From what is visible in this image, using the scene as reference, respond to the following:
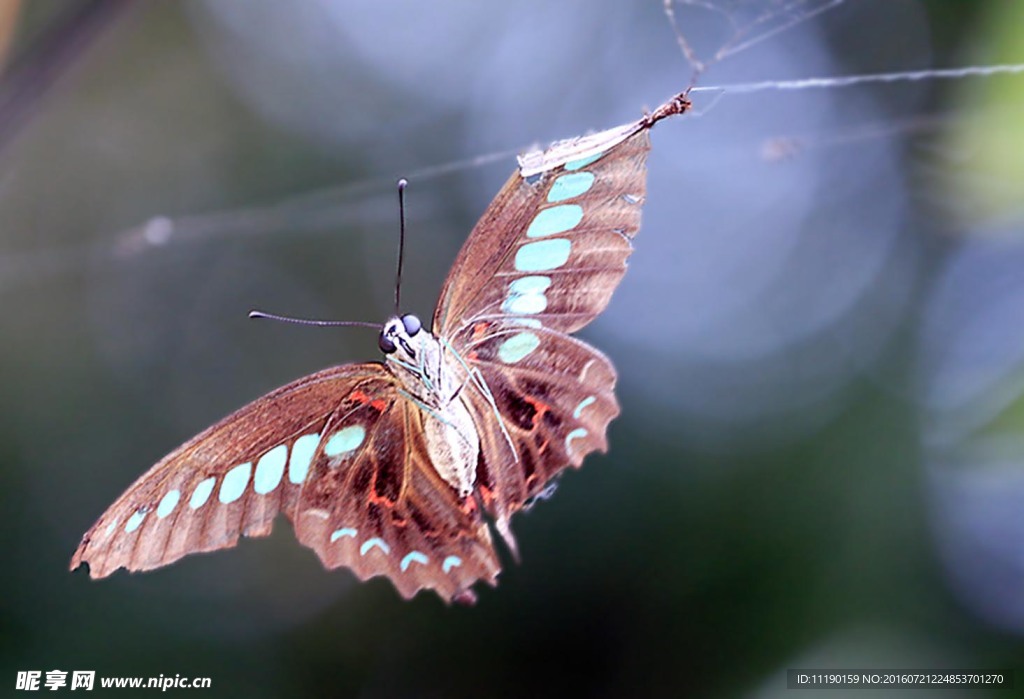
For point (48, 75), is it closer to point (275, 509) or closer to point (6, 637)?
point (275, 509)

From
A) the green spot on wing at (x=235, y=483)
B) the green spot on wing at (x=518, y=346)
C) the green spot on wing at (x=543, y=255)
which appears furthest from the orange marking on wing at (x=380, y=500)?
the green spot on wing at (x=543, y=255)

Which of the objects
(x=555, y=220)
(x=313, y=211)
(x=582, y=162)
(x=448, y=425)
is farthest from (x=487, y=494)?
(x=313, y=211)

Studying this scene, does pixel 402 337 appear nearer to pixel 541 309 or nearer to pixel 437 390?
pixel 437 390

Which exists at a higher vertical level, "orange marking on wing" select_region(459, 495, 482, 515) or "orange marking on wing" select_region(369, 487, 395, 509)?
"orange marking on wing" select_region(369, 487, 395, 509)

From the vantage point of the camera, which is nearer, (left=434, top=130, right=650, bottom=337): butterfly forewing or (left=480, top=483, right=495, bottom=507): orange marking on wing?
(left=434, top=130, right=650, bottom=337): butterfly forewing

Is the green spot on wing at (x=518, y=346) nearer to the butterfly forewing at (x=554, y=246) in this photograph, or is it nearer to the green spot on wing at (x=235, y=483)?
the butterfly forewing at (x=554, y=246)

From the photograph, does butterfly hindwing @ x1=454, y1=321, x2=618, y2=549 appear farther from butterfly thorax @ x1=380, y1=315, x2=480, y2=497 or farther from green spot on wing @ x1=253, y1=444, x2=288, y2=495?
green spot on wing @ x1=253, y1=444, x2=288, y2=495

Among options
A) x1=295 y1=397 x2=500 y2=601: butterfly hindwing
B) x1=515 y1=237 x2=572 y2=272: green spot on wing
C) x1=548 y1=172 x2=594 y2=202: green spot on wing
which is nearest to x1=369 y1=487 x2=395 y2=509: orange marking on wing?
x1=295 y1=397 x2=500 y2=601: butterfly hindwing
